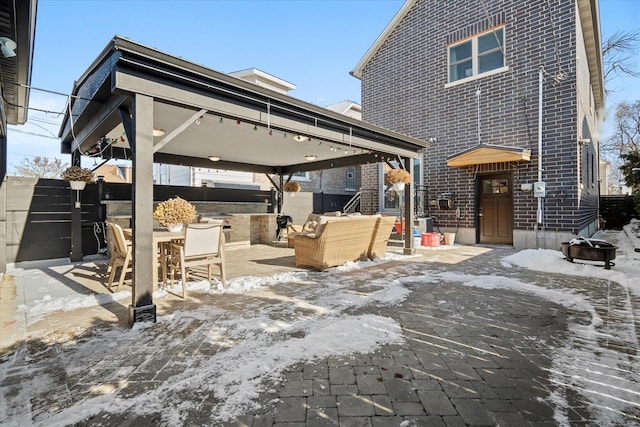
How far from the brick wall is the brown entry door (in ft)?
1.12

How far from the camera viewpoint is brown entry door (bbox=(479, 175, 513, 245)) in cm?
848

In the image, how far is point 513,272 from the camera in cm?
539

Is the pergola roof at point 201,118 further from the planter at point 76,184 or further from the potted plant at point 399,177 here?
the planter at point 76,184

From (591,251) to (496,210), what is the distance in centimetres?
332

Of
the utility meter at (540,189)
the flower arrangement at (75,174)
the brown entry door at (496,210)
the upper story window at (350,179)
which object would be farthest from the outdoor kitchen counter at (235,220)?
the upper story window at (350,179)

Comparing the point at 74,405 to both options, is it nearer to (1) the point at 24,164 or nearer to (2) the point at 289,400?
(2) the point at 289,400

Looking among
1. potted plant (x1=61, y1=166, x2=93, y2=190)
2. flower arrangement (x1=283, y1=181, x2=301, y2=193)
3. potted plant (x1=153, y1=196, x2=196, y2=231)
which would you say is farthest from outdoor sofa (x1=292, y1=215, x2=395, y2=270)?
flower arrangement (x1=283, y1=181, x2=301, y2=193)

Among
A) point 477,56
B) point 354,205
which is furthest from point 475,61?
point 354,205

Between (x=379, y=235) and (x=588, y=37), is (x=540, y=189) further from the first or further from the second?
(x=588, y=37)

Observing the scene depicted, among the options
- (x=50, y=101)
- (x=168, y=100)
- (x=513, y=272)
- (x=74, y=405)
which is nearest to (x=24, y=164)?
(x=50, y=101)

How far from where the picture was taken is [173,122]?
5383mm

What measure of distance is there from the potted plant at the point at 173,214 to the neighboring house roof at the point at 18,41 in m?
1.81

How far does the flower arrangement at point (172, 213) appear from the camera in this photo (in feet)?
13.8

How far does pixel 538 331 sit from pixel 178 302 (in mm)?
3722
